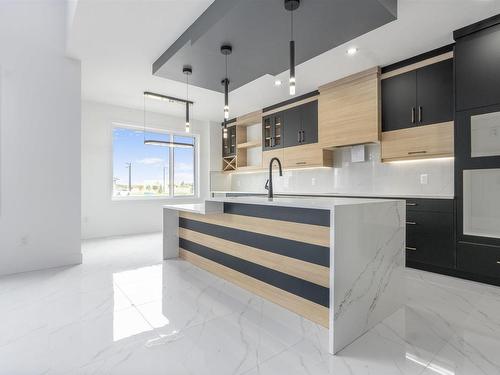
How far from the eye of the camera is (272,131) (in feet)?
18.6

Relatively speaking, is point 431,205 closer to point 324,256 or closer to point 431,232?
point 431,232

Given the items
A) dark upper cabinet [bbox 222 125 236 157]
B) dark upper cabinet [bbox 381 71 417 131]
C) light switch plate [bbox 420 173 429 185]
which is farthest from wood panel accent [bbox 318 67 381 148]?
dark upper cabinet [bbox 222 125 236 157]

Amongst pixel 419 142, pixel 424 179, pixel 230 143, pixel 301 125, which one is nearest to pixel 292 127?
pixel 301 125

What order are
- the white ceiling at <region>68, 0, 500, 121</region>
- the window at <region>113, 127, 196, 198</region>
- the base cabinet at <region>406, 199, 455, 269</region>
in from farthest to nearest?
1. the window at <region>113, 127, 196, 198</region>
2. the base cabinet at <region>406, 199, 455, 269</region>
3. the white ceiling at <region>68, 0, 500, 121</region>

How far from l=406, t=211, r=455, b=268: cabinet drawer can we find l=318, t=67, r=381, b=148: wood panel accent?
4.04ft

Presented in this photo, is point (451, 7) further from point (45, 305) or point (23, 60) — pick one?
point (23, 60)

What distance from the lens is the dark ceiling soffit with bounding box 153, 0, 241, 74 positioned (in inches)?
95.3

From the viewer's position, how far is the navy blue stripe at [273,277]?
204cm

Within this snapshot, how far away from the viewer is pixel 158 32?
300cm

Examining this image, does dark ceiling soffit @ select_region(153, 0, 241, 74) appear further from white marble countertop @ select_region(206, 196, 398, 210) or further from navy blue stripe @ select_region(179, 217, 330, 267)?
navy blue stripe @ select_region(179, 217, 330, 267)

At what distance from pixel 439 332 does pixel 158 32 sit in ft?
12.4

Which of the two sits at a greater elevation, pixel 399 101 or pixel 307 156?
pixel 399 101

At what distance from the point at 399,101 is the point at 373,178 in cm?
119

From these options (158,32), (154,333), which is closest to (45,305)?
(154,333)
